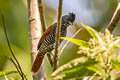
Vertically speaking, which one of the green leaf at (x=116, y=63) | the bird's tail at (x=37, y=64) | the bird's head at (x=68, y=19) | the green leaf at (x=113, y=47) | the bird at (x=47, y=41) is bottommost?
the green leaf at (x=116, y=63)

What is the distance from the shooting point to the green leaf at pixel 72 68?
1.07 metres

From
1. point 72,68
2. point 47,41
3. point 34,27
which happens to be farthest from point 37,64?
point 72,68

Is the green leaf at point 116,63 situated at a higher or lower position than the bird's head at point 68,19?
lower

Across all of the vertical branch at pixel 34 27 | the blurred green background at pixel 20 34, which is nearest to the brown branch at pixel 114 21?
the vertical branch at pixel 34 27

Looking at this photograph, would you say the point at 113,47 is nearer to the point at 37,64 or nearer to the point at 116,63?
Result: the point at 116,63

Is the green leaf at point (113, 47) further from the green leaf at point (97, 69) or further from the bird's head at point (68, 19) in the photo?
the bird's head at point (68, 19)

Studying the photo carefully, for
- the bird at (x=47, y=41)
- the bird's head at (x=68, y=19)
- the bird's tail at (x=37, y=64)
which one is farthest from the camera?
the bird's head at (x=68, y=19)

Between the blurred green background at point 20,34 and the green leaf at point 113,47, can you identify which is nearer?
the green leaf at point 113,47

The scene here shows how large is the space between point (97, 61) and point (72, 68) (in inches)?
3.2

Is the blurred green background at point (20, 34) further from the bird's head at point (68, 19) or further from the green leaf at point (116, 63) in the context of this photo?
the green leaf at point (116, 63)

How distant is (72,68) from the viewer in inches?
42.3

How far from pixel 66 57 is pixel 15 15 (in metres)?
0.64

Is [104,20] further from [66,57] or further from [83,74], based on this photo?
[83,74]

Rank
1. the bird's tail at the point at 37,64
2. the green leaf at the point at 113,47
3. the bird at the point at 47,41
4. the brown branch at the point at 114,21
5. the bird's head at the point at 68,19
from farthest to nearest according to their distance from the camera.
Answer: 1. the bird's head at the point at 68,19
2. the bird at the point at 47,41
3. the bird's tail at the point at 37,64
4. the brown branch at the point at 114,21
5. the green leaf at the point at 113,47
